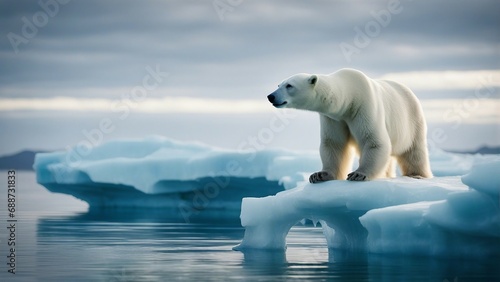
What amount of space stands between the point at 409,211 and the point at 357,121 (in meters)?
1.18

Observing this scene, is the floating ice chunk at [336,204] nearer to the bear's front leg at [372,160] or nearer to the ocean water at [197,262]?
the bear's front leg at [372,160]

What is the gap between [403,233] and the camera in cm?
1080

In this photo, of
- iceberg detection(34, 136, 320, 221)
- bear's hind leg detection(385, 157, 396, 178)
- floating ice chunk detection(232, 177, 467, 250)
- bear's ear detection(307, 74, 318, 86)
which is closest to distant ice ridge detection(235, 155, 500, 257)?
floating ice chunk detection(232, 177, 467, 250)

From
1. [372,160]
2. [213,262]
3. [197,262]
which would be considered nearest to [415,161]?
[372,160]

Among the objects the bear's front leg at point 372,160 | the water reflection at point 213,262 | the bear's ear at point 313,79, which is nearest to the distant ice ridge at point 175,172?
the water reflection at point 213,262

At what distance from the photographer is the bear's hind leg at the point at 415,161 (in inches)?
460

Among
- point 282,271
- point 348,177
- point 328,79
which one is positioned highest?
point 328,79

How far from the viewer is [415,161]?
11656 millimetres

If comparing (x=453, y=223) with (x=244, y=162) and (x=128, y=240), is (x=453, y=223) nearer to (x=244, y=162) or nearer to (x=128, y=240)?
(x=128, y=240)

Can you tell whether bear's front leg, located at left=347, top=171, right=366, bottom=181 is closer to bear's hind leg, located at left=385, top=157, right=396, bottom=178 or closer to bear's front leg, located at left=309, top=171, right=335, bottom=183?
bear's front leg, located at left=309, top=171, right=335, bottom=183

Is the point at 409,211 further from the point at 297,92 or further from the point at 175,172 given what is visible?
the point at 175,172

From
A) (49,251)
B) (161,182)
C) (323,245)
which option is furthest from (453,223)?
(161,182)

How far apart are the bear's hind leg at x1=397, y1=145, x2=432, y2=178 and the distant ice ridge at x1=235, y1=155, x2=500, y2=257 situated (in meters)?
0.25

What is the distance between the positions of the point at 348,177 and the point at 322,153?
427 mm
